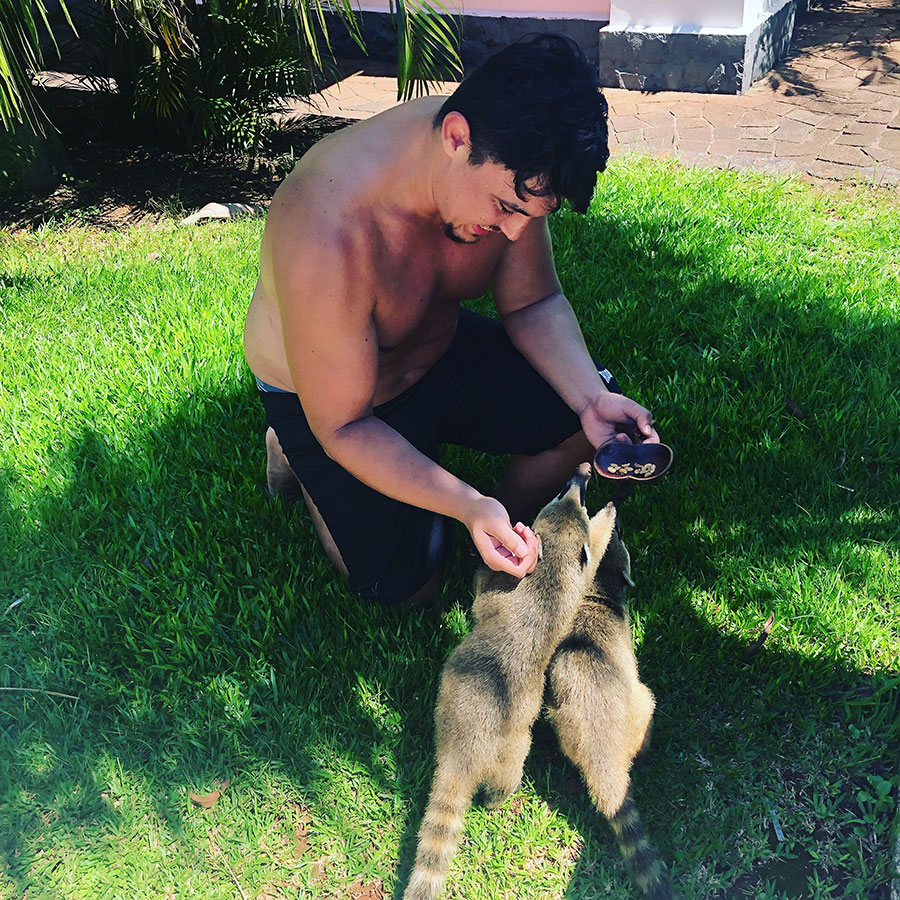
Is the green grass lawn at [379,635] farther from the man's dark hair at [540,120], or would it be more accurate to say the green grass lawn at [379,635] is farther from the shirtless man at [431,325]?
the man's dark hair at [540,120]

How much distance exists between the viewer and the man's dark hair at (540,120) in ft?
6.17

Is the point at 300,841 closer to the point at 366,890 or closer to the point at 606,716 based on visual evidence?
the point at 366,890

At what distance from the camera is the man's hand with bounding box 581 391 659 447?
269 centimetres

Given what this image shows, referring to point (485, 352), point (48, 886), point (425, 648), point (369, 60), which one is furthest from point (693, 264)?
point (369, 60)

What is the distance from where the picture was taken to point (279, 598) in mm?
2986

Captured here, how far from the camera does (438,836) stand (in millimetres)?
2203

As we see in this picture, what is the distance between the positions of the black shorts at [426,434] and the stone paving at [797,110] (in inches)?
150

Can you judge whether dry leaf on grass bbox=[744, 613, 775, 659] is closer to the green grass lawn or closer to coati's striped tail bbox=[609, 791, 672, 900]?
the green grass lawn

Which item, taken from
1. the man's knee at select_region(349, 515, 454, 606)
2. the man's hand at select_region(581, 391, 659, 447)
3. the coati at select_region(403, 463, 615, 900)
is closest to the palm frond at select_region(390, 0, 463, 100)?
the man's hand at select_region(581, 391, 659, 447)

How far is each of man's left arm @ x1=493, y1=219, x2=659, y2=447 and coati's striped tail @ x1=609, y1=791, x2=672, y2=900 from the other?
1.04m

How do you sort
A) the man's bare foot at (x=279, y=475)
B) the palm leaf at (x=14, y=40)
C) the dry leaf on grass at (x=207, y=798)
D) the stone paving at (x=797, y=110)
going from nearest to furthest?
the dry leaf on grass at (x=207, y=798) < the man's bare foot at (x=279, y=475) < the palm leaf at (x=14, y=40) < the stone paving at (x=797, y=110)

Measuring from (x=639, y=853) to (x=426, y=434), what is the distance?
135 cm

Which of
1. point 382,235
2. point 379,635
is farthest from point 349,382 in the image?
point 379,635

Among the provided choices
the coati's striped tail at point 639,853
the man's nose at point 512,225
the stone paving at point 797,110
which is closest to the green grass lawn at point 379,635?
the coati's striped tail at point 639,853
